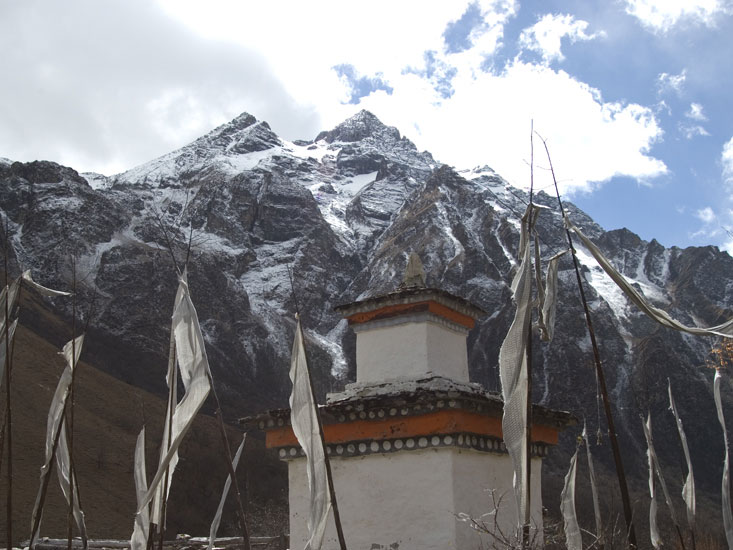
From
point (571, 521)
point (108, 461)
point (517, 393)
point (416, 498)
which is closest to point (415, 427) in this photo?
point (416, 498)

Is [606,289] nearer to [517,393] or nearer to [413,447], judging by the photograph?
[413,447]

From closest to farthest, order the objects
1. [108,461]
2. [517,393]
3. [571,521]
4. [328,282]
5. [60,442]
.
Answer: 1. [517,393]
2. [60,442]
3. [571,521]
4. [108,461]
5. [328,282]

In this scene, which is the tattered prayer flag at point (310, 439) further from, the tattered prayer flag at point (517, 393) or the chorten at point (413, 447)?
the chorten at point (413, 447)

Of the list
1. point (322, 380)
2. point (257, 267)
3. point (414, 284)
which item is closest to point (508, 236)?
point (322, 380)

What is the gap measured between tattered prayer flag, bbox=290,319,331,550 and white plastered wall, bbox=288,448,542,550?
3151 mm

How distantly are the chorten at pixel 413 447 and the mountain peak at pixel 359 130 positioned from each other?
168 m

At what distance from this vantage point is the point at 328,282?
338 ft

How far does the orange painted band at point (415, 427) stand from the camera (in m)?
8.73

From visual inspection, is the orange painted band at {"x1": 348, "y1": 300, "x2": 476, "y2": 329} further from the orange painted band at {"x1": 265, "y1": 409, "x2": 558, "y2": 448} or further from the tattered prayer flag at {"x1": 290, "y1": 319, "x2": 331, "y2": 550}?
the tattered prayer flag at {"x1": 290, "y1": 319, "x2": 331, "y2": 550}

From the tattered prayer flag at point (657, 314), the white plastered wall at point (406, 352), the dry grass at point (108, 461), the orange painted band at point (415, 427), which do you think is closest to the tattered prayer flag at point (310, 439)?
the tattered prayer flag at point (657, 314)

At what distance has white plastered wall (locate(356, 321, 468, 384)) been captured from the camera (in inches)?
400

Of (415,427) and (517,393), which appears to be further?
(415,427)

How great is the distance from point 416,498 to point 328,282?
94.4 metres

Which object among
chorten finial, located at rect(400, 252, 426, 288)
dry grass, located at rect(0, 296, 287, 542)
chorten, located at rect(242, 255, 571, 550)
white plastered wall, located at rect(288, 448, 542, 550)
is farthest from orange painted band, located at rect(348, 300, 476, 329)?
dry grass, located at rect(0, 296, 287, 542)
